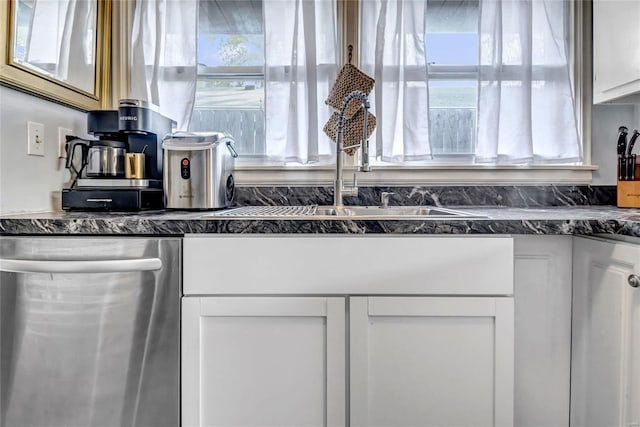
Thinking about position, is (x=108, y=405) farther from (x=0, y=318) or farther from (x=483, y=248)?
(x=483, y=248)

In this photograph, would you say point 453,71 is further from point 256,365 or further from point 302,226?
point 256,365

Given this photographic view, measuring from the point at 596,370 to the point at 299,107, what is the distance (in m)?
1.43

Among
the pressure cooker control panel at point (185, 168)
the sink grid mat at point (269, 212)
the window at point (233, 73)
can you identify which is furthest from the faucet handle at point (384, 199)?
the pressure cooker control panel at point (185, 168)

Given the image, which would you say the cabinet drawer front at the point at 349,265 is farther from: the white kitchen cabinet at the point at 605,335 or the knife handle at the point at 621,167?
the knife handle at the point at 621,167

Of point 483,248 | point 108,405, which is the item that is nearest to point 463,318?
point 483,248

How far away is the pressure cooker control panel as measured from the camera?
1.48 m

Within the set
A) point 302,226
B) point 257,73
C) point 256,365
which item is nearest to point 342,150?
point 257,73

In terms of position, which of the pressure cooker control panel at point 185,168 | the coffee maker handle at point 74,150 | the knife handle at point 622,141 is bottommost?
the pressure cooker control panel at point 185,168

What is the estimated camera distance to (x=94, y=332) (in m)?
1.12

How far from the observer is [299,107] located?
72.2 inches

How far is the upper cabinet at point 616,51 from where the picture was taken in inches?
56.4

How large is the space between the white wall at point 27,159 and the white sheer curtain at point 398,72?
1.25m

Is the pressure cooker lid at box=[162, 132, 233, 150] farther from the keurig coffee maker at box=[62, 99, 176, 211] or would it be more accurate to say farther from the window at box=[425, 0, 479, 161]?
the window at box=[425, 0, 479, 161]

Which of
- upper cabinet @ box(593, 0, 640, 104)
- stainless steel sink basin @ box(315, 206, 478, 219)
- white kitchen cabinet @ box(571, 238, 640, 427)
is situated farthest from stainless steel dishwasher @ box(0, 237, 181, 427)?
upper cabinet @ box(593, 0, 640, 104)
